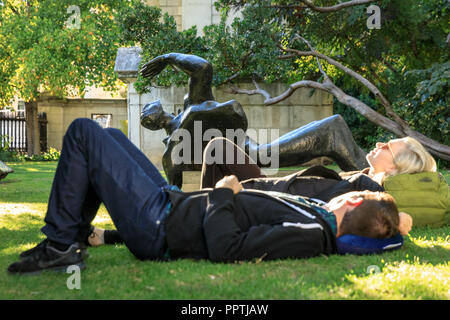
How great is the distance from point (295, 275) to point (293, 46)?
10913 mm

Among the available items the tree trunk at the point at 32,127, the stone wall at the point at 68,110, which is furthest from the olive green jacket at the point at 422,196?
the stone wall at the point at 68,110

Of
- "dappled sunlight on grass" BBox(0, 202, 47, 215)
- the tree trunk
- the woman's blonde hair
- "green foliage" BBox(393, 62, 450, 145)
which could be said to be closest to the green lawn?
the woman's blonde hair

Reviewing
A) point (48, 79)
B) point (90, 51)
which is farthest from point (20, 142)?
point (90, 51)

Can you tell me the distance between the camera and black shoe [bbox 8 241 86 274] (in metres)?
2.39

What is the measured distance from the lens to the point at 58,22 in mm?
19266

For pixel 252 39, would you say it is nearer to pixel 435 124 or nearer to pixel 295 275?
pixel 435 124

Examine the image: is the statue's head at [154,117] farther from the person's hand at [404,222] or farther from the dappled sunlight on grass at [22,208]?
the person's hand at [404,222]

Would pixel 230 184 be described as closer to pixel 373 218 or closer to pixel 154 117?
pixel 373 218

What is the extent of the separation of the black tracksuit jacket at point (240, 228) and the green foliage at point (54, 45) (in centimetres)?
1537

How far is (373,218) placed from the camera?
2484mm

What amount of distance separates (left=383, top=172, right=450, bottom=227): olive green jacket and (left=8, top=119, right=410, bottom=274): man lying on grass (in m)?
1.03

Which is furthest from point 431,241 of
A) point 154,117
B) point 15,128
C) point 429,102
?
point 15,128

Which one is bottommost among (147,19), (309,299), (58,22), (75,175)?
(309,299)

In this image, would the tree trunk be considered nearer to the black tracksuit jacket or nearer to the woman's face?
the woman's face
